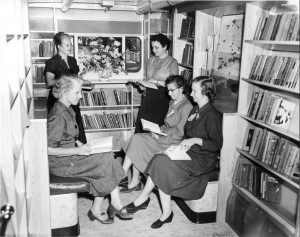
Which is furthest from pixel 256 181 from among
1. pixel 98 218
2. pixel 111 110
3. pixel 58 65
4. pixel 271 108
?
pixel 111 110

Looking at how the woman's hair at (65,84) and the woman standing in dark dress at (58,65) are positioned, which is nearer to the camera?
the woman's hair at (65,84)

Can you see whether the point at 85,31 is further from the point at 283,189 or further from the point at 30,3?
the point at 283,189

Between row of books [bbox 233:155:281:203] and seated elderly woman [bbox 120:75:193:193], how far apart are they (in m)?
0.78

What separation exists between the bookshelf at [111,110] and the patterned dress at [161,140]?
1.72 meters

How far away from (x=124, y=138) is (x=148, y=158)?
200 cm

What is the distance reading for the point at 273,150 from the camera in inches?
123

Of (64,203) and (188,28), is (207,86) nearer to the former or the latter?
(188,28)

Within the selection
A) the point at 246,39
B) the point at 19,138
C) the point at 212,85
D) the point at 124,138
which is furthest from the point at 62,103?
the point at 124,138

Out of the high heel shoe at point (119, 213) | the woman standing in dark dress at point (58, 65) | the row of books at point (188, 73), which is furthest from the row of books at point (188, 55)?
the high heel shoe at point (119, 213)

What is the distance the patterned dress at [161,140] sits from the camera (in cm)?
403

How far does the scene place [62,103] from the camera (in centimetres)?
341

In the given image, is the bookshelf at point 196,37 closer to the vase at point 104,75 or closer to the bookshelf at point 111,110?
the bookshelf at point 111,110

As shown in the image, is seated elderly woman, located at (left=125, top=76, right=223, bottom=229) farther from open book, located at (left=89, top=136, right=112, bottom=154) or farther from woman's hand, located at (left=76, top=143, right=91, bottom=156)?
woman's hand, located at (left=76, top=143, right=91, bottom=156)

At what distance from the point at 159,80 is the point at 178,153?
1685mm
